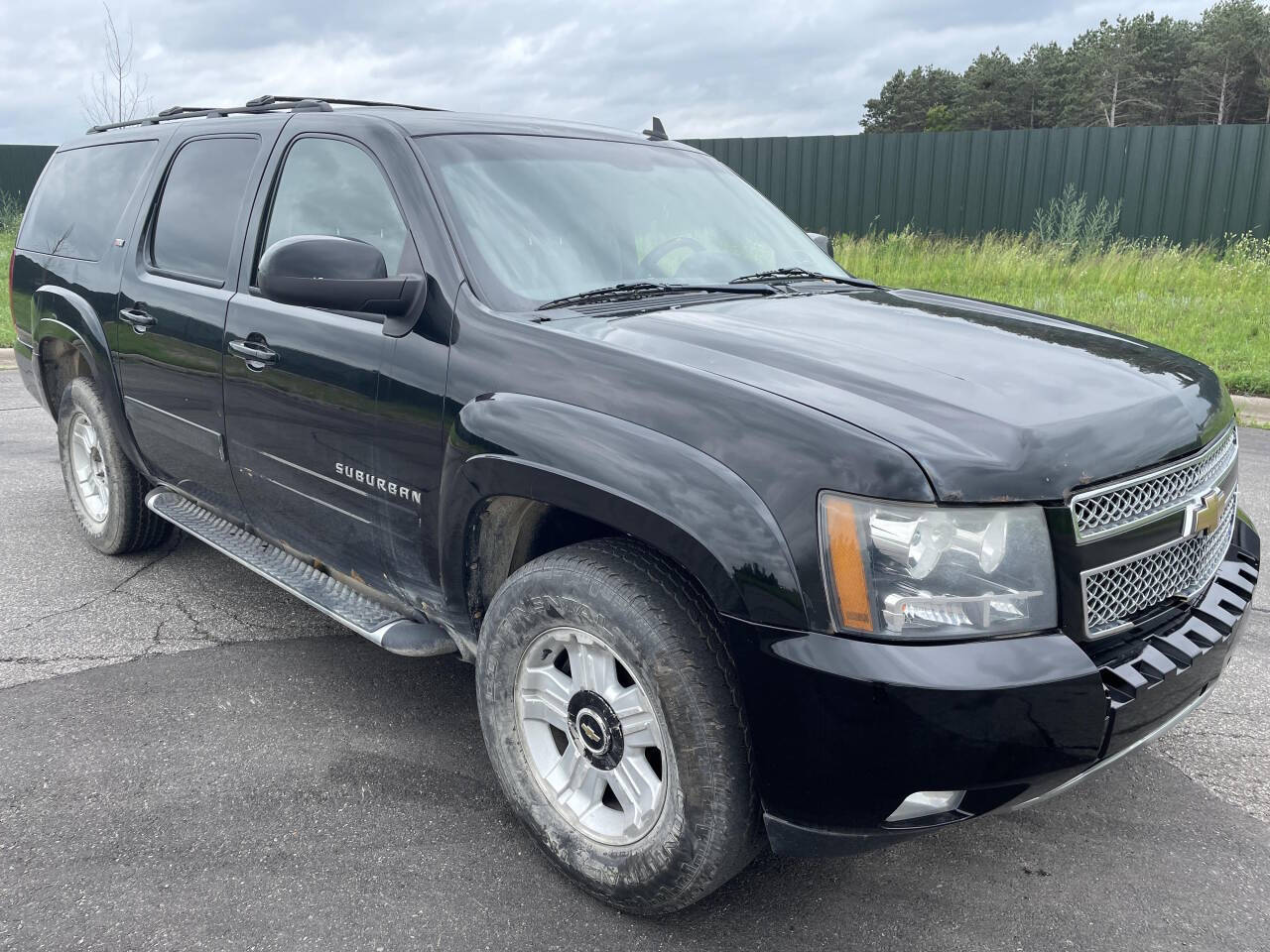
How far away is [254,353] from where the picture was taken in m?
3.41

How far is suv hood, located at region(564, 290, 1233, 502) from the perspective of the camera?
6.97 feet

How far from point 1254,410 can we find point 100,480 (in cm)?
834

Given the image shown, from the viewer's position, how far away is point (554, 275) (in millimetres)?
2998

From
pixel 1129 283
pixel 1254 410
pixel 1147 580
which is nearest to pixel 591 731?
pixel 1147 580

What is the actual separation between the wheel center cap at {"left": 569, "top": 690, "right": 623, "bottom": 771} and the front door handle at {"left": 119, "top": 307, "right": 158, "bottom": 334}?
8.17 ft

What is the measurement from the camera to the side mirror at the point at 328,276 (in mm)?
2754

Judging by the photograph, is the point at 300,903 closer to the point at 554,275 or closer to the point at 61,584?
the point at 554,275

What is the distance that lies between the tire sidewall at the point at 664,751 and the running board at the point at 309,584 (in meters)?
0.38

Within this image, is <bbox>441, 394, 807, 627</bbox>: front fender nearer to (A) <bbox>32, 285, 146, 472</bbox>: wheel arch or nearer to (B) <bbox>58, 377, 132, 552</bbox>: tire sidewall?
(A) <bbox>32, 285, 146, 472</bbox>: wheel arch

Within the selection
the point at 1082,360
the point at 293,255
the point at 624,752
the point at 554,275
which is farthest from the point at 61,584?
the point at 1082,360

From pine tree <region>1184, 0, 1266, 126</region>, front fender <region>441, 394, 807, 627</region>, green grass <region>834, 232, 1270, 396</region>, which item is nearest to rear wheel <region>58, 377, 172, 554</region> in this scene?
front fender <region>441, 394, 807, 627</region>

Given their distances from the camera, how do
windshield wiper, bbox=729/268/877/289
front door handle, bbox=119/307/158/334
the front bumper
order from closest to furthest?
1. the front bumper
2. windshield wiper, bbox=729/268/877/289
3. front door handle, bbox=119/307/158/334

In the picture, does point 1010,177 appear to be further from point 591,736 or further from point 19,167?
point 19,167

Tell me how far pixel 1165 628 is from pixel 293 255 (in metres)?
2.34
